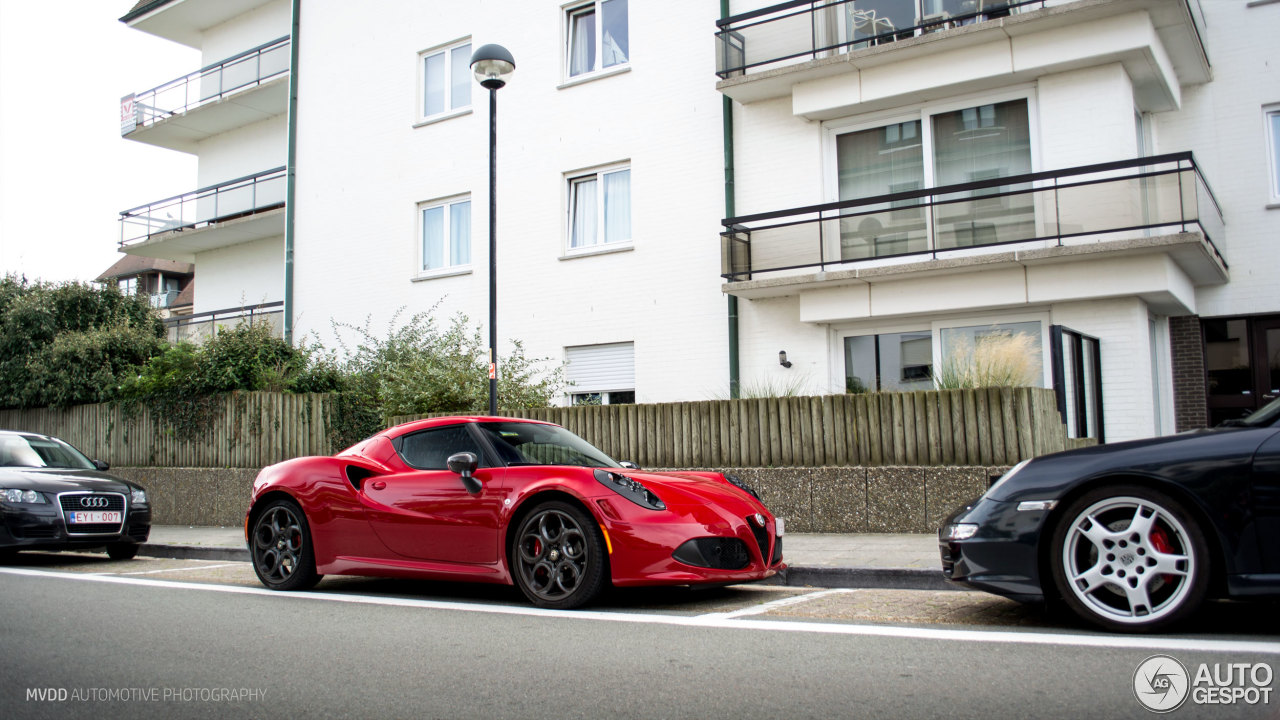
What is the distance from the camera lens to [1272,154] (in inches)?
541

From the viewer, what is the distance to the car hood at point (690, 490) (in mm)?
6621

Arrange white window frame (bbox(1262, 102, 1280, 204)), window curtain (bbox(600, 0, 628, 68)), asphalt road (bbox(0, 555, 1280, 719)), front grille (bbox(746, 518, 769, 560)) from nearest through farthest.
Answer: asphalt road (bbox(0, 555, 1280, 719)) → front grille (bbox(746, 518, 769, 560)) → white window frame (bbox(1262, 102, 1280, 204)) → window curtain (bbox(600, 0, 628, 68))

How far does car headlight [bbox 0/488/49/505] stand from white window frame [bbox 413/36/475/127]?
1094cm

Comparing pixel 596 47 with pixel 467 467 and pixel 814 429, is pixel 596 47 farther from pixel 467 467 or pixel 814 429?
pixel 467 467

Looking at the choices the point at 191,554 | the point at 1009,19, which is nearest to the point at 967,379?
Answer: the point at 1009,19

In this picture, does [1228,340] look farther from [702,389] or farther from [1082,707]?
[1082,707]

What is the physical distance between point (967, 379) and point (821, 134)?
19.3 feet

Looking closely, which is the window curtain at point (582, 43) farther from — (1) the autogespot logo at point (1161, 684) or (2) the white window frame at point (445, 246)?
(1) the autogespot logo at point (1161, 684)

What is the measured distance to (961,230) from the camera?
13430 mm

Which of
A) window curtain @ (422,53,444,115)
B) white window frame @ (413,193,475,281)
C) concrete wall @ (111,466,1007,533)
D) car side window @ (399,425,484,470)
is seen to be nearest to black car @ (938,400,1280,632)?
car side window @ (399,425,484,470)

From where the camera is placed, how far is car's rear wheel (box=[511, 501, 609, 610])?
642cm

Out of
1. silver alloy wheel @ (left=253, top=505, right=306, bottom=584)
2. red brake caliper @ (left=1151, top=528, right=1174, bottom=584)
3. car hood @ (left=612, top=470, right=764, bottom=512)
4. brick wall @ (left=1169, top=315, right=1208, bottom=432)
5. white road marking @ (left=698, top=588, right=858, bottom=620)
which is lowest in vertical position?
white road marking @ (left=698, top=588, right=858, bottom=620)

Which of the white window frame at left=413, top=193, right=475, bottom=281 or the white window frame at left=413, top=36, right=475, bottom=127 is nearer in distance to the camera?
the white window frame at left=413, top=193, right=475, bottom=281

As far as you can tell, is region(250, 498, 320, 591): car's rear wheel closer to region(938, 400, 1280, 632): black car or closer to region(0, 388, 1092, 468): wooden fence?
region(0, 388, 1092, 468): wooden fence
